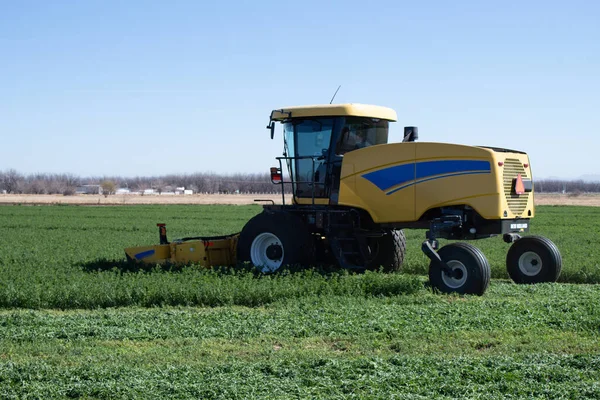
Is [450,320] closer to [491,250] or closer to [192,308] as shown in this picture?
[192,308]

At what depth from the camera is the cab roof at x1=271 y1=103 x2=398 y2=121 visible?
43.3ft

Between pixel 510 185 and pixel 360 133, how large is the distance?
281 centimetres

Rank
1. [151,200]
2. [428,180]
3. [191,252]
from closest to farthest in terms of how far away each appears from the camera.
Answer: [428,180]
[191,252]
[151,200]

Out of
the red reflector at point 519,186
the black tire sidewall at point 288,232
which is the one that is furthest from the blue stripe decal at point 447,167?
the black tire sidewall at point 288,232

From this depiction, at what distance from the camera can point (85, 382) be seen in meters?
6.84

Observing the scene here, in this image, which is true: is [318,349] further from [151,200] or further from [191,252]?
[151,200]

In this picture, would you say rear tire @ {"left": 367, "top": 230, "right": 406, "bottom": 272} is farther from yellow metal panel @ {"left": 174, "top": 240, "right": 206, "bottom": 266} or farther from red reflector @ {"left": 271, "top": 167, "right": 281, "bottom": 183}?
yellow metal panel @ {"left": 174, "top": 240, "right": 206, "bottom": 266}

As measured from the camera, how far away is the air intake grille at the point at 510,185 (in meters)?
12.1

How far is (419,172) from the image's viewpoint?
40.5ft

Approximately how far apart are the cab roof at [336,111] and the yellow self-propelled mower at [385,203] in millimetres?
19

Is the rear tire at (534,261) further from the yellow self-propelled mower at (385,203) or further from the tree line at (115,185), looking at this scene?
the tree line at (115,185)

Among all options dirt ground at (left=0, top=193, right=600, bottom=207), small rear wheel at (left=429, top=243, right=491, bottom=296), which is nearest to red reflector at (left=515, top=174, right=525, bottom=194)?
small rear wheel at (left=429, top=243, right=491, bottom=296)

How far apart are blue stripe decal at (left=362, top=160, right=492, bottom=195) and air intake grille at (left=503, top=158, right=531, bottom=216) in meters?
0.48

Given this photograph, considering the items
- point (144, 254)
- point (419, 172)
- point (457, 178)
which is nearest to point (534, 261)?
point (457, 178)
